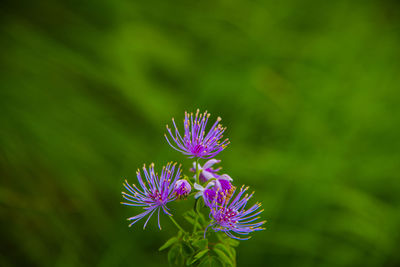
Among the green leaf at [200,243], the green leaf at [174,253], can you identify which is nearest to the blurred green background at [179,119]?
the green leaf at [174,253]

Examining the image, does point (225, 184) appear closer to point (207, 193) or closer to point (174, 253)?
point (207, 193)

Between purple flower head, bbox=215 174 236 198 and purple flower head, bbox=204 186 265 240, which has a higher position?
purple flower head, bbox=215 174 236 198

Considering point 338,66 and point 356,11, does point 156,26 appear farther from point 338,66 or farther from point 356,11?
point 356,11

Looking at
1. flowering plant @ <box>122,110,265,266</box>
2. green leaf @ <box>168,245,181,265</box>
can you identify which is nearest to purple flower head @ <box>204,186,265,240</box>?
flowering plant @ <box>122,110,265,266</box>

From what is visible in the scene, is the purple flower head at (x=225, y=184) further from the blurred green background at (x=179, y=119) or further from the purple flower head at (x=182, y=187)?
the blurred green background at (x=179, y=119)

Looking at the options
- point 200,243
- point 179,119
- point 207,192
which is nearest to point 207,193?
point 207,192

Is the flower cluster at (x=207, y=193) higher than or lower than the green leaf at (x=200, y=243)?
higher

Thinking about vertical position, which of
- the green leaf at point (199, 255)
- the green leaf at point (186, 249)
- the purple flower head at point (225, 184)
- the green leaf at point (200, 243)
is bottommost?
the green leaf at point (199, 255)

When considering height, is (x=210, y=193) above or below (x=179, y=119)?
below

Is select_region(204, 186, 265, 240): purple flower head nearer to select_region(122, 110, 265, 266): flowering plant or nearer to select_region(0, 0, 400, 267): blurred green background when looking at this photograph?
select_region(122, 110, 265, 266): flowering plant

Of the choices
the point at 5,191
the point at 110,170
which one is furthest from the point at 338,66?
the point at 5,191
